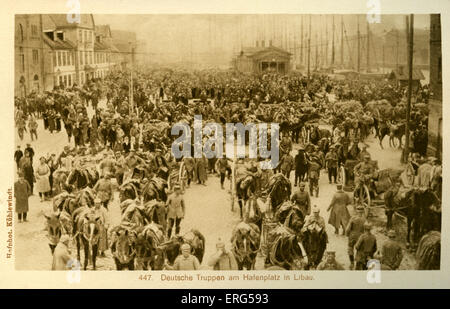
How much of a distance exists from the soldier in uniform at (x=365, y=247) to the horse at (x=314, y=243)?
18.6 inches

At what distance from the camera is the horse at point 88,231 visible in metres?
6.78

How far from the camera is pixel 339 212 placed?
6844 mm

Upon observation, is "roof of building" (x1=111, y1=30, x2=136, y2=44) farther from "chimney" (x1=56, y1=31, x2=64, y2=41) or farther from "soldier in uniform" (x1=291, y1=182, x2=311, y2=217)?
"soldier in uniform" (x1=291, y1=182, x2=311, y2=217)

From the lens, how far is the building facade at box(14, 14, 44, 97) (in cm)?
685

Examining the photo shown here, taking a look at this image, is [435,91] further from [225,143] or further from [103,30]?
[103,30]

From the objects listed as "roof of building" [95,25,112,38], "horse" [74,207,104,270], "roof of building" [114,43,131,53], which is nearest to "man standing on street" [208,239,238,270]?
"horse" [74,207,104,270]

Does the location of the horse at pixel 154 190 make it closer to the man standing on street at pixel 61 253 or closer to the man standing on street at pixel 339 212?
the man standing on street at pixel 61 253

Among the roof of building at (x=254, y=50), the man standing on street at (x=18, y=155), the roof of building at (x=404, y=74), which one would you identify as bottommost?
the man standing on street at (x=18, y=155)

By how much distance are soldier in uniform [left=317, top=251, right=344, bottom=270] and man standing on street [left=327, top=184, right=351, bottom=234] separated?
32 cm

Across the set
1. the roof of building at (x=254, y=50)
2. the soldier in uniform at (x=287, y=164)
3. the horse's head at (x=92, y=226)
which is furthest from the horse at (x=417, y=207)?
the horse's head at (x=92, y=226)

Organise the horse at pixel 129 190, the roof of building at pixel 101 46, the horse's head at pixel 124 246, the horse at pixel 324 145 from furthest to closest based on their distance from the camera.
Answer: the horse at pixel 324 145
the roof of building at pixel 101 46
the horse at pixel 129 190
the horse's head at pixel 124 246

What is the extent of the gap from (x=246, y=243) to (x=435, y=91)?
336cm
